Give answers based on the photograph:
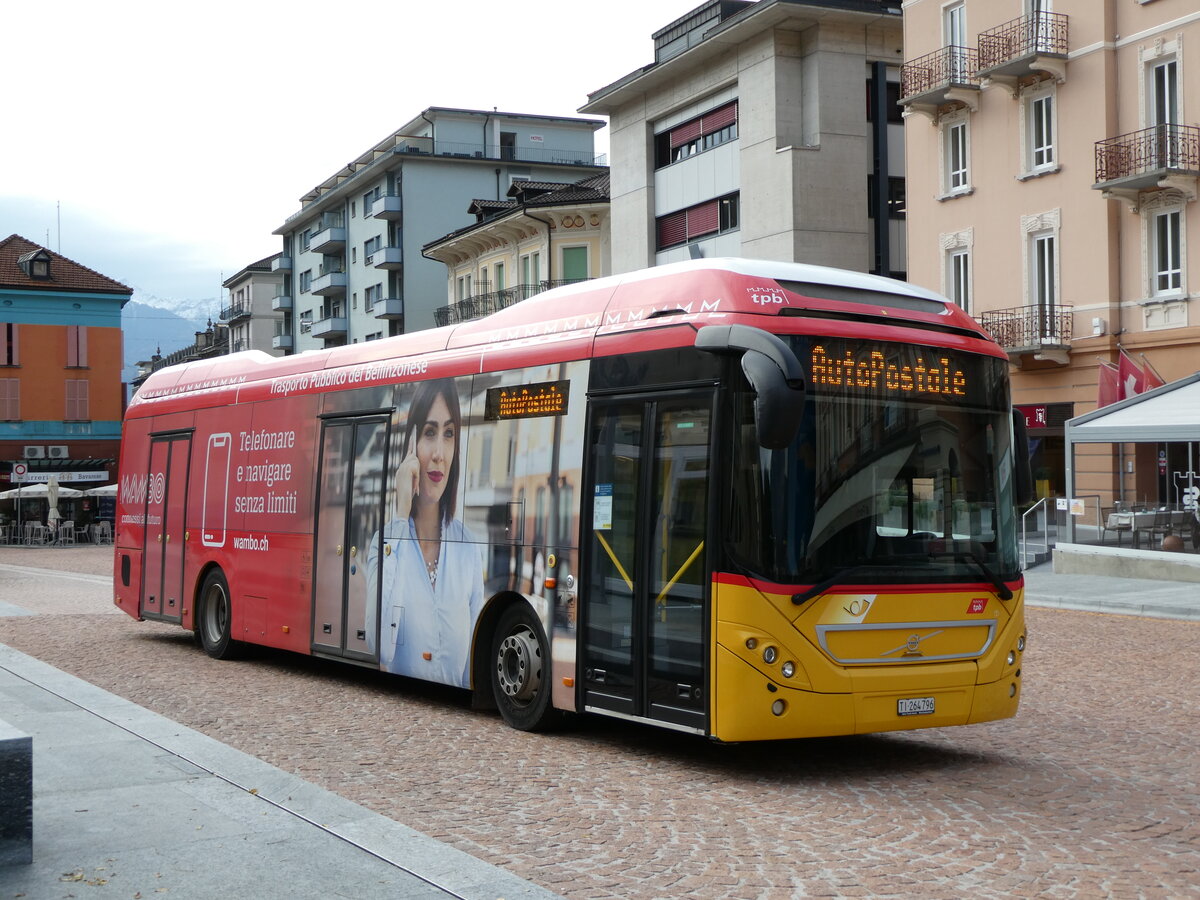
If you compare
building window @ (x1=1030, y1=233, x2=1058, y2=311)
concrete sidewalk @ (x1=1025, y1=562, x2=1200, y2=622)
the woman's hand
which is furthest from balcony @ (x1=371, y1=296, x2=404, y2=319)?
the woman's hand

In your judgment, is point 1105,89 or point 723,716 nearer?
point 723,716

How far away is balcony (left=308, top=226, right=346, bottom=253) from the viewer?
259 ft

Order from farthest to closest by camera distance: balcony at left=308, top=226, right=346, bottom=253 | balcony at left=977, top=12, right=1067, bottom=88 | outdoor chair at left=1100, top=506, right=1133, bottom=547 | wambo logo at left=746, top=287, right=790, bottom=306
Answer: balcony at left=308, top=226, right=346, bottom=253, balcony at left=977, top=12, right=1067, bottom=88, outdoor chair at left=1100, top=506, right=1133, bottom=547, wambo logo at left=746, top=287, right=790, bottom=306

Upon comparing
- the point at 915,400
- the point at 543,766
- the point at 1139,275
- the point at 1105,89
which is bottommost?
the point at 543,766

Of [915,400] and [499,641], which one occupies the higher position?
[915,400]

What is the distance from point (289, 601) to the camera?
13156 millimetres

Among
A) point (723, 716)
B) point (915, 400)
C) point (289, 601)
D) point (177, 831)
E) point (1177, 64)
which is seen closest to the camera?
point (177, 831)

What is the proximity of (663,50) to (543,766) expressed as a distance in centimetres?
3924

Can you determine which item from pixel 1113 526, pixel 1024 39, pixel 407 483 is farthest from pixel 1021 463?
pixel 1024 39

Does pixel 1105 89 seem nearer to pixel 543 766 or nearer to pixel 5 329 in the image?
pixel 543 766

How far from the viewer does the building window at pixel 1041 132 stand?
33.4m

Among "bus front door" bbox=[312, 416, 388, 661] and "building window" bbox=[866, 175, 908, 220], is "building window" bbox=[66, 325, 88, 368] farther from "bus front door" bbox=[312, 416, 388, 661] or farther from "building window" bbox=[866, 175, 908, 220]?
"bus front door" bbox=[312, 416, 388, 661]

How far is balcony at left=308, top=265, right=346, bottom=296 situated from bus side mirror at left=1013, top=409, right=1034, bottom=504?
7171cm

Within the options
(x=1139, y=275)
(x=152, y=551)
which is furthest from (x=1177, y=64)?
(x=152, y=551)
